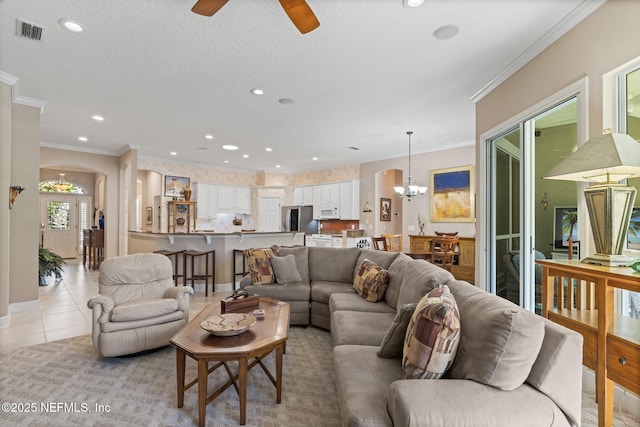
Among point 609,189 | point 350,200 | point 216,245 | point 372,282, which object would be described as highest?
point 350,200

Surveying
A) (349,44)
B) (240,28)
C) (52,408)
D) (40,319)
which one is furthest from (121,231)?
(349,44)

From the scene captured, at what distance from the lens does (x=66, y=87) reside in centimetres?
374

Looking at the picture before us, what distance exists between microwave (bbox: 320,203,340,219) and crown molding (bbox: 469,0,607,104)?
5455 millimetres

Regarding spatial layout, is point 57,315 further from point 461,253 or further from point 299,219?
point 461,253

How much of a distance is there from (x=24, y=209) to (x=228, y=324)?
13.5 ft

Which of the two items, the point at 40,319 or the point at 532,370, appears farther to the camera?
the point at 40,319

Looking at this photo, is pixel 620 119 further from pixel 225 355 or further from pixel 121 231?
pixel 121 231

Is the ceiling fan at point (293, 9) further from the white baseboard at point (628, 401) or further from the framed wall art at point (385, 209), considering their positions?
the framed wall art at point (385, 209)

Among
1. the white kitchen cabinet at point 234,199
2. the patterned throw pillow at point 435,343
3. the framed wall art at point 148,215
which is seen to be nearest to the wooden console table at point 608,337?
the patterned throw pillow at point 435,343

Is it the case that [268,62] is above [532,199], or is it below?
above

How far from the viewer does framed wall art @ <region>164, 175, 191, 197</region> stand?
8102 mm

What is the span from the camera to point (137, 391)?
228 centimetres

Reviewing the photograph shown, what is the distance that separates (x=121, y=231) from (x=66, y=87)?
4252mm

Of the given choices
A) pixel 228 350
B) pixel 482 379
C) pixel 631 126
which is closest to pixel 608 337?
pixel 482 379
